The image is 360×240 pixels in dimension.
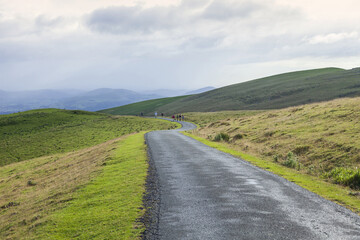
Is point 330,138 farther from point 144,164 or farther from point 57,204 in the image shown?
point 57,204

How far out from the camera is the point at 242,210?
32.7ft

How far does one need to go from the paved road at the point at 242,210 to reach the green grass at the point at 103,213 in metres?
0.84

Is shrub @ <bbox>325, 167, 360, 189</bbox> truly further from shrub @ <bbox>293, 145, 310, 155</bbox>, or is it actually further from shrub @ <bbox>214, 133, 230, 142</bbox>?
shrub @ <bbox>214, 133, 230, 142</bbox>

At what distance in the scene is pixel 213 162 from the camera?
19.7m

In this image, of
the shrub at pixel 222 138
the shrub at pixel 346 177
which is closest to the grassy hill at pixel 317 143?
the shrub at pixel 346 177

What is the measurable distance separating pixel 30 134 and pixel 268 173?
6693 cm

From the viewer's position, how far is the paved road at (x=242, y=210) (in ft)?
26.7

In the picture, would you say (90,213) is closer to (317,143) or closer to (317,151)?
(317,151)

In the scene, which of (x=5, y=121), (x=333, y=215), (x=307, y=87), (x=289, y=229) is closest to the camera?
(x=289, y=229)

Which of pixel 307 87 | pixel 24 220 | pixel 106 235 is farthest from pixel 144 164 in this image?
pixel 307 87

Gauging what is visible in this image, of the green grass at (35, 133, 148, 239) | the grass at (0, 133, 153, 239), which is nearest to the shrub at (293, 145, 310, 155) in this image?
the grass at (0, 133, 153, 239)

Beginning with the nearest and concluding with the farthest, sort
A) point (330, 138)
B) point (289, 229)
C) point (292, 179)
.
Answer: point (289, 229)
point (292, 179)
point (330, 138)

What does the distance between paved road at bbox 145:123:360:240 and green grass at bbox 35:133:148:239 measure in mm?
840

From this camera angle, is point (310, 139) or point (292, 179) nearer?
point (292, 179)
